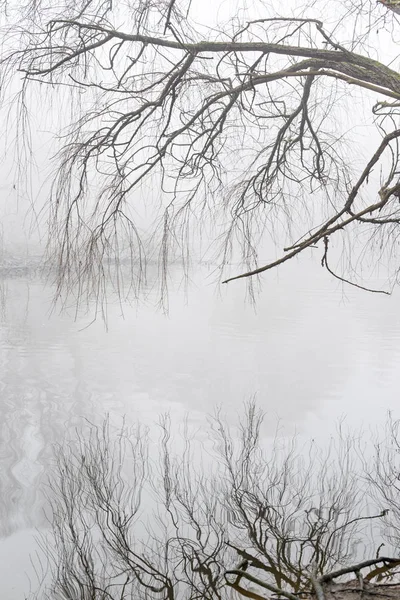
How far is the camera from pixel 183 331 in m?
12.9

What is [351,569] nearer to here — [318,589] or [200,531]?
[318,589]

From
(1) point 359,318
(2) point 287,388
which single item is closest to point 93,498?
(2) point 287,388

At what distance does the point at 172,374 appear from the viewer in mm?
9508

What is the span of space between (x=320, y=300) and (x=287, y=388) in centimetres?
960

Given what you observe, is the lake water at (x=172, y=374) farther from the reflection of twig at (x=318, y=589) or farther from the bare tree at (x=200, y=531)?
the reflection of twig at (x=318, y=589)

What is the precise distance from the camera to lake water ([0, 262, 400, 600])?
609cm

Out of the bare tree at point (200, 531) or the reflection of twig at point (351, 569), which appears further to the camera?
the bare tree at point (200, 531)

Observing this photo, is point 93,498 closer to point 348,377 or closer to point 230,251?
point 230,251

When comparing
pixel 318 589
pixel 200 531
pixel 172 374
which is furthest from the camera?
pixel 172 374

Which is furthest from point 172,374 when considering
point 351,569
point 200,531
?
point 351,569

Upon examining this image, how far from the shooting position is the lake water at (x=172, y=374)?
609cm

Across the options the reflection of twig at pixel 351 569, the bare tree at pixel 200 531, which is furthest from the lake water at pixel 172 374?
the reflection of twig at pixel 351 569

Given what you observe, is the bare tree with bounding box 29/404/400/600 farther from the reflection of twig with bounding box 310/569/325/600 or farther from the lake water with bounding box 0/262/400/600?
the reflection of twig with bounding box 310/569/325/600

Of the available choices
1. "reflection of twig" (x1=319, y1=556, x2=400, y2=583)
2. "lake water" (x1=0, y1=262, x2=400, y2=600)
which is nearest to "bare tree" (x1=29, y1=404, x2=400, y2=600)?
"lake water" (x1=0, y1=262, x2=400, y2=600)
